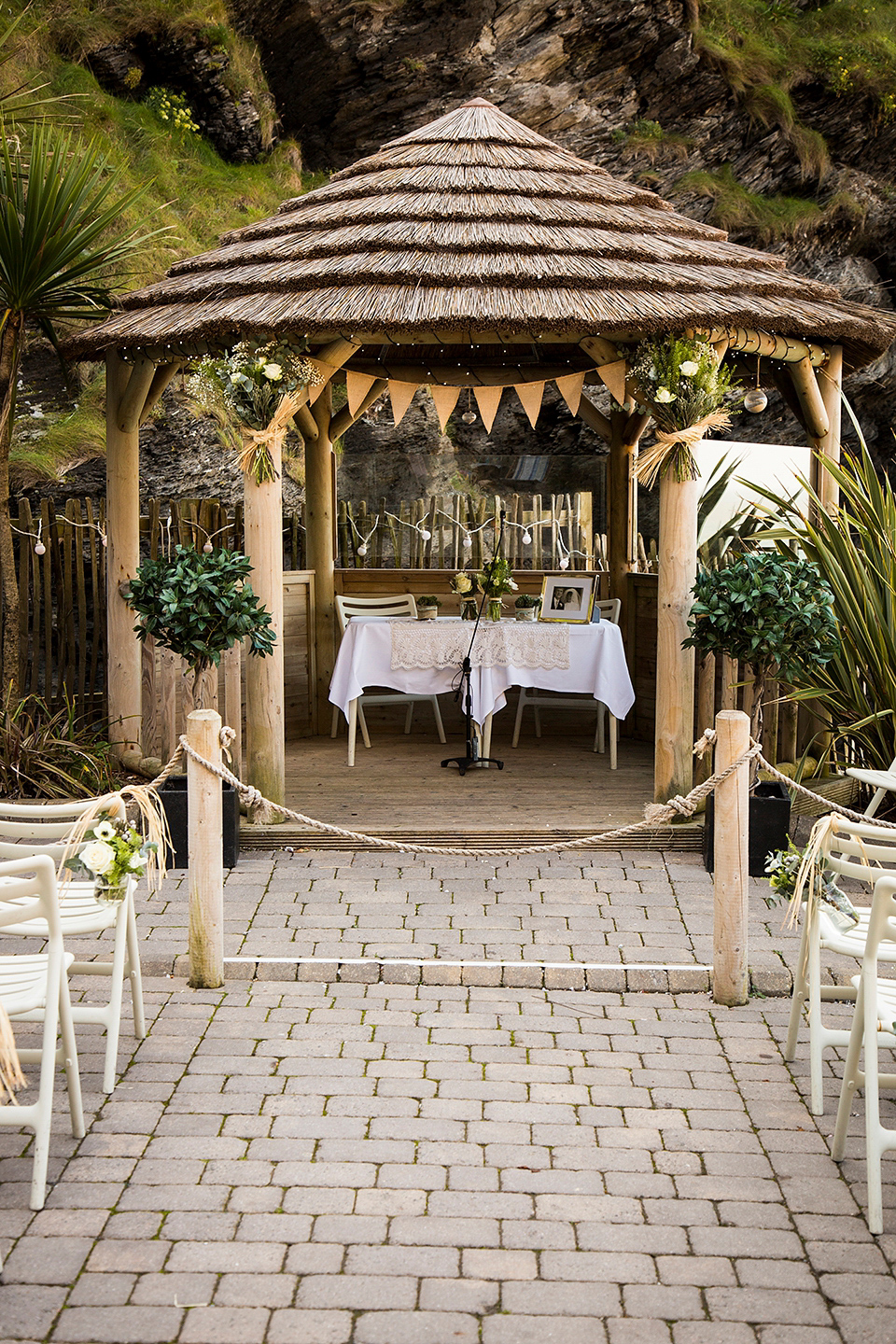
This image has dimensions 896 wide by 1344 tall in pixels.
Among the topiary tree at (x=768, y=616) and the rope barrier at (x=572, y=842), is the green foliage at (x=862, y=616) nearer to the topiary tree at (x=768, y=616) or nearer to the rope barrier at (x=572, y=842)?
the topiary tree at (x=768, y=616)

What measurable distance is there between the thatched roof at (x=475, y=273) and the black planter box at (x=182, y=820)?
8.04 ft

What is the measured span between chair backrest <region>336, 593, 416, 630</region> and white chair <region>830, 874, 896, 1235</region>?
6.49 metres

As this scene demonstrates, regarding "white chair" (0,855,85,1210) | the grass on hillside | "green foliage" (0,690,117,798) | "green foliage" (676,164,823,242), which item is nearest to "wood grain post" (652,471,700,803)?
"green foliage" (0,690,117,798)

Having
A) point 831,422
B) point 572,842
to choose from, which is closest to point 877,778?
point 572,842

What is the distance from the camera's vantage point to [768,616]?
627 cm

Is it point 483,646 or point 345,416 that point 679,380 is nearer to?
point 483,646

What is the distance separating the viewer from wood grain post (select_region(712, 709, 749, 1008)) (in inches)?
183

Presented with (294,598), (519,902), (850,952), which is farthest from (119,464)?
(850,952)

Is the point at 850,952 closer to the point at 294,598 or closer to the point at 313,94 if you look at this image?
the point at 294,598

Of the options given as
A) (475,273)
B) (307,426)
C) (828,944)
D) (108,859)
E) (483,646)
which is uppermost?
(475,273)

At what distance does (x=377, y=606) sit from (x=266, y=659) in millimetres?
3000

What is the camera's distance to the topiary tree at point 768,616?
627 cm

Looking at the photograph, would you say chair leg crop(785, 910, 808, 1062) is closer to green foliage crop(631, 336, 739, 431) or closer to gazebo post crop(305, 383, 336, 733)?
green foliage crop(631, 336, 739, 431)

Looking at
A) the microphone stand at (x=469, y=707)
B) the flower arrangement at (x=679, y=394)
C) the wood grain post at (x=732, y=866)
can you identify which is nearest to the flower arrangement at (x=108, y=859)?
the wood grain post at (x=732, y=866)
